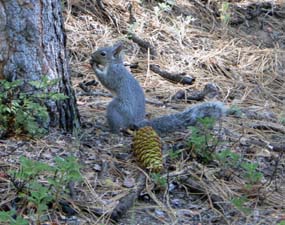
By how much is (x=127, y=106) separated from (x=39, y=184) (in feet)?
5.53

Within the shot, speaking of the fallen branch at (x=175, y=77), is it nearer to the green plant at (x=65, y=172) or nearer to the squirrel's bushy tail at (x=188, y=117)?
the squirrel's bushy tail at (x=188, y=117)

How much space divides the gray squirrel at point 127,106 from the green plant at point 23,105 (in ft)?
2.43

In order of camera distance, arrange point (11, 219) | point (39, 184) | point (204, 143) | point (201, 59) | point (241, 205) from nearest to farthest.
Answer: point (11, 219)
point (39, 184)
point (241, 205)
point (204, 143)
point (201, 59)

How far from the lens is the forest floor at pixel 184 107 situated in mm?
3439

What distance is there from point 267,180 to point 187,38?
9.85 ft

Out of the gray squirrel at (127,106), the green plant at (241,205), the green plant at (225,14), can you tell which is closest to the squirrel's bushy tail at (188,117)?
the gray squirrel at (127,106)

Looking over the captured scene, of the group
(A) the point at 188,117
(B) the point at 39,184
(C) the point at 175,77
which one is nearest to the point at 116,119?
(A) the point at 188,117

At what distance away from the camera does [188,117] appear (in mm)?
4336

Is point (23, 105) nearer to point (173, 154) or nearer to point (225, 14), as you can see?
point (173, 154)

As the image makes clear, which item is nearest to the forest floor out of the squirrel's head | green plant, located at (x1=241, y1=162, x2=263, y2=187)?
green plant, located at (x1=241, y1=162, x2=263, y2=187)

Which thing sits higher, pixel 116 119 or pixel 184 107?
pixel 116 119

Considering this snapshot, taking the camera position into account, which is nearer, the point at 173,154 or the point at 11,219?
the point at 11,219

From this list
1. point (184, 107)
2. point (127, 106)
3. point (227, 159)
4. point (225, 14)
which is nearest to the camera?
point (227, 159)

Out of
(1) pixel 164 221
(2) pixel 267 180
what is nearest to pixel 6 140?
(1) pixel 164 221
